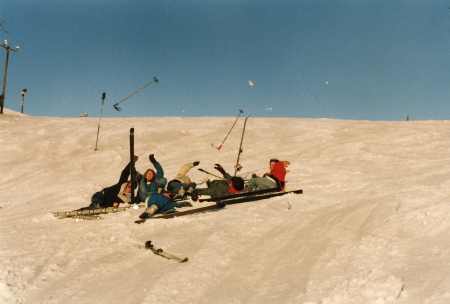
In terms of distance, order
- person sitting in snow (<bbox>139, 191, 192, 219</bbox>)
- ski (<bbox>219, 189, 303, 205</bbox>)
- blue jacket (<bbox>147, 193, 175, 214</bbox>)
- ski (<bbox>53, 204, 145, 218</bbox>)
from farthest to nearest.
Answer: ski (<bbox>219, 189, 303, 205</bbox>) < ski (<bbox>53, 204, 145, 218</bbox>) < blue jacket (<bbox>147, 193, 175, 214</bbox>) < person sitting in snow (<bbox>139, 191, 192, 219</bbox>)

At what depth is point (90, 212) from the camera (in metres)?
6.74

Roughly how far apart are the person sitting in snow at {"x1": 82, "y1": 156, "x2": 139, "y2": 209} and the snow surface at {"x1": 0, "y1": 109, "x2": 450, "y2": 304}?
66cm

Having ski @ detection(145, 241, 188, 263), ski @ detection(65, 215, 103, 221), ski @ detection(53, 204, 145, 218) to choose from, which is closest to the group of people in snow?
ski @ detection(53, 204, 145, 218)

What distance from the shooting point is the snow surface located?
337cm

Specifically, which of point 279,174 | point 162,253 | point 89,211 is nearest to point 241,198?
point 279,174

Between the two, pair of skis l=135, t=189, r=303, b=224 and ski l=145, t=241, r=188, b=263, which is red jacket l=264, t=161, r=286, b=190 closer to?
pair of skis l=135, t=189, r=303, b=224

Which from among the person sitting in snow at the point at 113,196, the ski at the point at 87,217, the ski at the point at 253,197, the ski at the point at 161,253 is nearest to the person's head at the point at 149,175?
the person sitting in snow at the point at 113,196

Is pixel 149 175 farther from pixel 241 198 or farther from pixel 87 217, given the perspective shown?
pixel 241 198

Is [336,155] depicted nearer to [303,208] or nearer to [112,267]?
[303,208]

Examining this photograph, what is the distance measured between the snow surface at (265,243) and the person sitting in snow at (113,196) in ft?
2.15

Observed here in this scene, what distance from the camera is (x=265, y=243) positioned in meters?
4.66

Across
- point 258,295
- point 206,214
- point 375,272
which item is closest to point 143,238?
point 206,214

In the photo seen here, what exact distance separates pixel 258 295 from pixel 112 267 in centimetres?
187

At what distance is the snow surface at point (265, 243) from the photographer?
337 cm
